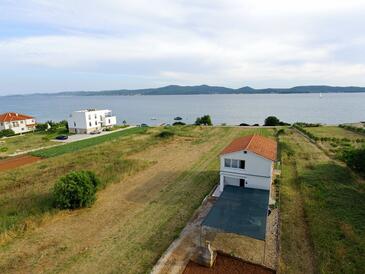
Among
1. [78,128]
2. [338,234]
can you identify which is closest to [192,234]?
[338,234]

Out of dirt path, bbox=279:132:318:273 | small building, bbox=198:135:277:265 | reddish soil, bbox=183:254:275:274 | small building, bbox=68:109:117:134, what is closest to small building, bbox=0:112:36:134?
small building, bbox=68:109:117:134

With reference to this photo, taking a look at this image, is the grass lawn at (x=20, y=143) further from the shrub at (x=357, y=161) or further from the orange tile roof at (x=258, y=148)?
the shrub at (x=357, y=161)

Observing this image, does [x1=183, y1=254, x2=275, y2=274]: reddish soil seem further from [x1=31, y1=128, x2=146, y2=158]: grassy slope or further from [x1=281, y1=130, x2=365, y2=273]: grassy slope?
[x1=31, y1=128, x2=146, y2=158]: grassy slope

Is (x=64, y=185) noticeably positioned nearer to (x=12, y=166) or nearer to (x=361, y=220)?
(x=12, y=166)

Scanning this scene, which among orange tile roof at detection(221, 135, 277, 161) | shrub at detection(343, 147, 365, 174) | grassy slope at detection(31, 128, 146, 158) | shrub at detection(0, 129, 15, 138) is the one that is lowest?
grassy slope at detection(31, 128, 146, 158)

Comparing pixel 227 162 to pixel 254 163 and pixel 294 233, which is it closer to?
pixel 254 163

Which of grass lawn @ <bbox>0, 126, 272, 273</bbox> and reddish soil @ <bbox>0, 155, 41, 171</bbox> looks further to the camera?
reddish soil @ <bbox>0, 155, 41, 171</bbox>

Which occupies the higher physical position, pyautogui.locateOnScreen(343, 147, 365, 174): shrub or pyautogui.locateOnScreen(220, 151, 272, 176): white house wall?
pyautogui.locateOnScreen(220, 151, 272, 176): white house wall

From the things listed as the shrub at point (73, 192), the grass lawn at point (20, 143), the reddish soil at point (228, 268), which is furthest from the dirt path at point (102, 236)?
the grass lawn at point (20, 143)
